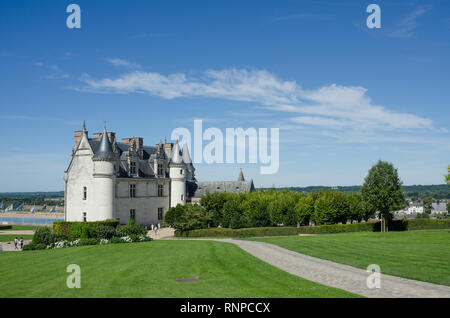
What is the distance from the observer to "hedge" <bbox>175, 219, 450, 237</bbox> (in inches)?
2000

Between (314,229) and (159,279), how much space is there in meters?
41.6

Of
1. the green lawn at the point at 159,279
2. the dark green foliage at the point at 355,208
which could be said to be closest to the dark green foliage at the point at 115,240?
the green lawn at the point at 159,279

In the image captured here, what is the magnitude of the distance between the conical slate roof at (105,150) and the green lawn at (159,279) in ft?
106

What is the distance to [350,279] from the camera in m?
17.0

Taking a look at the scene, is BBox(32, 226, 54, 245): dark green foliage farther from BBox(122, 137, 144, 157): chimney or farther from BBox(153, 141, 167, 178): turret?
BBox(153, 141, 167, 178): turret

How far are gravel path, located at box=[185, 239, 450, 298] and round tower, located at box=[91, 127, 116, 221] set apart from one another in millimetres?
34920

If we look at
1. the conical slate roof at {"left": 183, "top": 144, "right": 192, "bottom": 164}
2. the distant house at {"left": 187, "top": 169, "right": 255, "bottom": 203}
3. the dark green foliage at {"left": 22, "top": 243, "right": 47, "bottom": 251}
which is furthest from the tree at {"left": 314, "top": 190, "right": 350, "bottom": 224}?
the dark green foliage at {"left": 22, "top": 243, "right": 47, "bottom": 251}

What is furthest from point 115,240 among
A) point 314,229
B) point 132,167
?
point 314,229

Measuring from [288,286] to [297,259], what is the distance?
9.17 m

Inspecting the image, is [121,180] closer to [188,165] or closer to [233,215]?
[233,215]

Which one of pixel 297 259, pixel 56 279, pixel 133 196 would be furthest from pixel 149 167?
pixel 56 279

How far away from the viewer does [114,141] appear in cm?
5934

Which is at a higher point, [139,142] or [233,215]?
[139,142]
